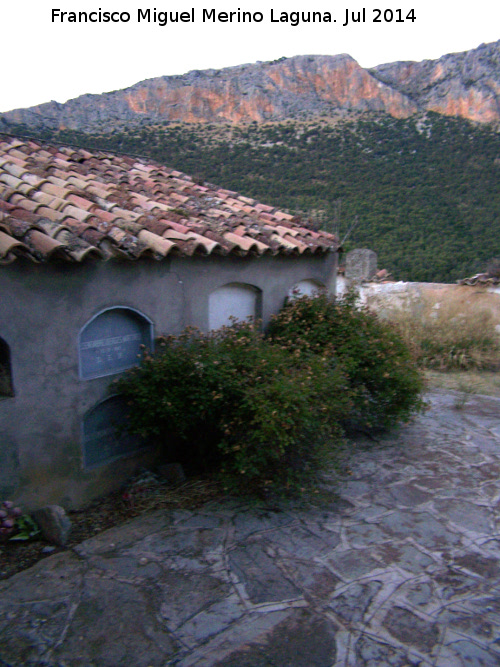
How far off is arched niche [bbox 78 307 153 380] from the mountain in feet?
87.1

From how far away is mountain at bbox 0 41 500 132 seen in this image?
30.5 metres

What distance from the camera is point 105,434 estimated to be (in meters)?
5.21

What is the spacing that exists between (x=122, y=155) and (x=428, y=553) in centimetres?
792

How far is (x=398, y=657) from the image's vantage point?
3066 mm

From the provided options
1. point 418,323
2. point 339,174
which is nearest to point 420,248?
point 339,174

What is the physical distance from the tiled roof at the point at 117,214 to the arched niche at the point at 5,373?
833 mm

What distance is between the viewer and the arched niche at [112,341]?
4926 mm

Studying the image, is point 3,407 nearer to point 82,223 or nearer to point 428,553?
point 82,223

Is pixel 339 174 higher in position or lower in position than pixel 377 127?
lower

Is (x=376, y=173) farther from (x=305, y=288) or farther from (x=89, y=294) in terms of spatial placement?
(x=89, y=294)

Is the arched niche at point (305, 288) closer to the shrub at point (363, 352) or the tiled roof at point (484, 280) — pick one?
the shrub at point (363, 352)

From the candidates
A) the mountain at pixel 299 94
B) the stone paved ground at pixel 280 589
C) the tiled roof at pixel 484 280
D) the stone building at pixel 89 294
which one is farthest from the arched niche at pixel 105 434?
the mountain at pixel 299 94

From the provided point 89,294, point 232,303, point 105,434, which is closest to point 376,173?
point 232,303

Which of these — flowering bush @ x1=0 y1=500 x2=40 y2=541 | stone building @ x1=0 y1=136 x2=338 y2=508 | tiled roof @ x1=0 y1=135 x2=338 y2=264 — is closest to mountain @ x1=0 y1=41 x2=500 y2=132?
tiled roof @ x1=0 y1=135 x2=338 y2=264
